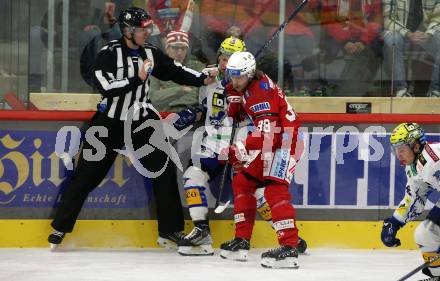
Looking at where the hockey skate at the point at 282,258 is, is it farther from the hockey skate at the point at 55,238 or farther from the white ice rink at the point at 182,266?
the hockey skate at the point at 55,238

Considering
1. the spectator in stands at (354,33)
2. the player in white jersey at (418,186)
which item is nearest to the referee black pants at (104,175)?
the spectator in stands at (354,33)

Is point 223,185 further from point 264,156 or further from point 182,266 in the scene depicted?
point 182,266

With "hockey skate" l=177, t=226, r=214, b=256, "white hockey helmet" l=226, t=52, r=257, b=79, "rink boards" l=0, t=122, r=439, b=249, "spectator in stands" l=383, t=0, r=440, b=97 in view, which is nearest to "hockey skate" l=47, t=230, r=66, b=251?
"rink boards" l=0, t=122, r=439, b=249

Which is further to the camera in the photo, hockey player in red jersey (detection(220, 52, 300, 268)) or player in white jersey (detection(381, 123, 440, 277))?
hockey player in red jersey (detection(220, 52, 300, 268))

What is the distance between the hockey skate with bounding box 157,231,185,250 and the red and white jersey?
85cm

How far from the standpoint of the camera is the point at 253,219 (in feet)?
24.6

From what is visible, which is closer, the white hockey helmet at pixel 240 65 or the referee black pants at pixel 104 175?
the white hockey helmet at pixel 240 65

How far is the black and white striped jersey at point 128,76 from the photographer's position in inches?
298

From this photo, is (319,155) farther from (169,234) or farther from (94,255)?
(94,255)

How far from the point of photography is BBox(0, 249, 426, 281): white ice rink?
22.4 feet

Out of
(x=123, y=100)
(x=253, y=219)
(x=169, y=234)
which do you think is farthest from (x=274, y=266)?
(x=123, y=100)

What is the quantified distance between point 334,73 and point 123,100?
→ 4.66ft

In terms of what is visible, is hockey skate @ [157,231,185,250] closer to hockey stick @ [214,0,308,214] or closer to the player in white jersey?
hockey stick @ [214,0,308,214]

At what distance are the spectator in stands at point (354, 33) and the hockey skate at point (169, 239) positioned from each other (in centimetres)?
143
